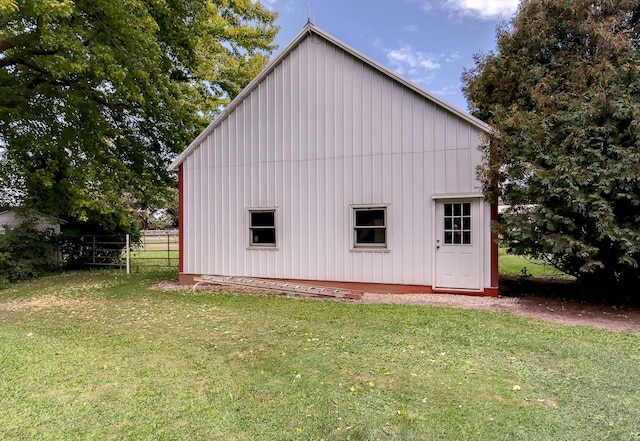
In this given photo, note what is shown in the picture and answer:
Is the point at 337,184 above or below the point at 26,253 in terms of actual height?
above

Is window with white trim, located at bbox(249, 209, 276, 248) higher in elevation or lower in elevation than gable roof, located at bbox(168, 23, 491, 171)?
lower

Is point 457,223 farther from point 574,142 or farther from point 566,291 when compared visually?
point 566,291

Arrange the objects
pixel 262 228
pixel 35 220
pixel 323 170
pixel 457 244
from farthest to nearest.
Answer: pixel 35 220 → pixel 262 228 → pixel 323 170 → pixel 457 244

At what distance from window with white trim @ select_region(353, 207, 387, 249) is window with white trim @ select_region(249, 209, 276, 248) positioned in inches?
84.7

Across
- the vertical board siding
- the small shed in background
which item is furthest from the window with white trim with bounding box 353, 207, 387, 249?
the small shed in background

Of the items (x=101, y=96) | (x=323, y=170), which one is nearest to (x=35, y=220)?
(x=101, y=96)

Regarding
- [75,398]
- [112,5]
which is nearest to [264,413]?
[75,398]

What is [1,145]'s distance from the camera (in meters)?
12.0

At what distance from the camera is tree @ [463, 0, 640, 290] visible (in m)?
6.04

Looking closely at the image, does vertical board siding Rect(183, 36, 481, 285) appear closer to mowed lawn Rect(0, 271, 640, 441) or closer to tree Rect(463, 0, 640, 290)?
tree Rect(463, 0, 640, 290)

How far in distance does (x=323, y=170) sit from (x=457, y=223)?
3281mm

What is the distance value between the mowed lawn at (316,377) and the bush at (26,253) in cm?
569

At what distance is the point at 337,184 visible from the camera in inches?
344

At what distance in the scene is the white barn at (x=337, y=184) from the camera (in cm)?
786
